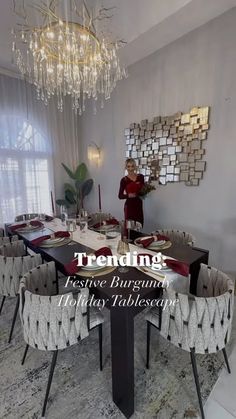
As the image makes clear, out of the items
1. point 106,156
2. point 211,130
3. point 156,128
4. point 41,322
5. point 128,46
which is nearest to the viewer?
point 41,322

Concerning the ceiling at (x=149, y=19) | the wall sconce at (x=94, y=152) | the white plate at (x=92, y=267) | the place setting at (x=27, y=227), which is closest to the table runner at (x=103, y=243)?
the place setting at (x=27, y=227)

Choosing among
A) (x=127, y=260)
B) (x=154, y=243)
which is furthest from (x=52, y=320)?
(x=154, y=243)

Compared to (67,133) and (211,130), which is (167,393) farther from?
(67,133)

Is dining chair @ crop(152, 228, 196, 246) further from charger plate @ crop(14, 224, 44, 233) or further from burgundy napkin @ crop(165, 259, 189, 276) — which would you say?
charger plate @ crop(14, 224, 44, 233)

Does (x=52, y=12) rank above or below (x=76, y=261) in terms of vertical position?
above

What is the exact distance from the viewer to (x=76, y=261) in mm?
1488

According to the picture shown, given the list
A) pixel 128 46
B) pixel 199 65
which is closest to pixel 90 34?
pixel 128 46

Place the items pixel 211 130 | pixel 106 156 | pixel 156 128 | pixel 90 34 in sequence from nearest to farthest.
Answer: pixel 90 34, pixel 211 130, pixel 156 128, pixel 106 156

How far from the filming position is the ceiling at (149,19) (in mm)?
2236

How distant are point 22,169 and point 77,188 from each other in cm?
115

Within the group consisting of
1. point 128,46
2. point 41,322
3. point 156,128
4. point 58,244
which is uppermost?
point 128,46

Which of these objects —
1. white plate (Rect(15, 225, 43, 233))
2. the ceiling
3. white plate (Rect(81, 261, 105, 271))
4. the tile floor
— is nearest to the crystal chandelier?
the ceiling

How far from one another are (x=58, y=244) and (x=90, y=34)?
6.18 ft

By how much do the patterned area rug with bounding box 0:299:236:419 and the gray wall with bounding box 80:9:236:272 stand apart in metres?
1.36
